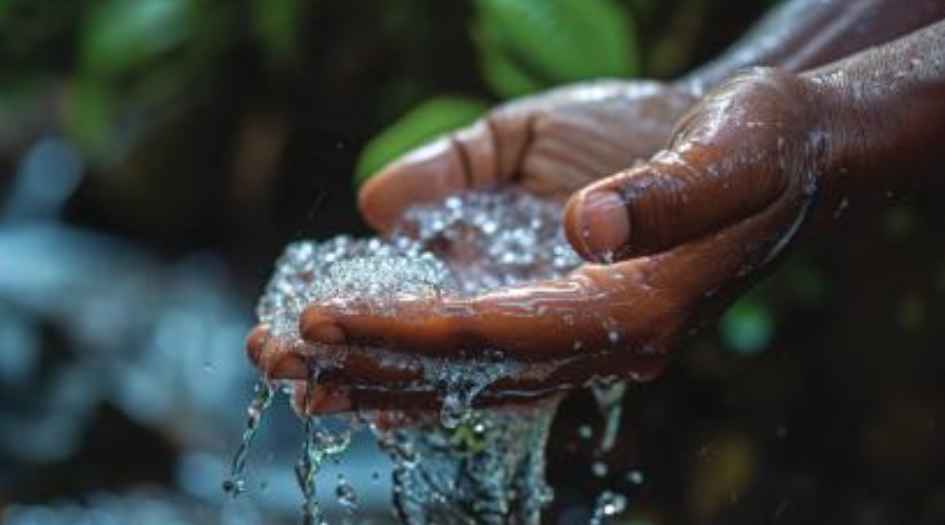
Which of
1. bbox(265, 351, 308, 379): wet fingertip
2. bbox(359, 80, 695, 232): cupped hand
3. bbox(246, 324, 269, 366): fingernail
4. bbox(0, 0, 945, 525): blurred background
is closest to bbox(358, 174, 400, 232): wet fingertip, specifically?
bbox(359, 80, 695, 232): cupped hand

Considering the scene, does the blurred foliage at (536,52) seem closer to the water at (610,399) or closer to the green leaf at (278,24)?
the green leaf at (278,24)

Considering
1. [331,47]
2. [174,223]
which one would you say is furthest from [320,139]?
[174,223]

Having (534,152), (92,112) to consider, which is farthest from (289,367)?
(92,112)

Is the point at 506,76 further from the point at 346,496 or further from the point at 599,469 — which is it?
the point at 346,496

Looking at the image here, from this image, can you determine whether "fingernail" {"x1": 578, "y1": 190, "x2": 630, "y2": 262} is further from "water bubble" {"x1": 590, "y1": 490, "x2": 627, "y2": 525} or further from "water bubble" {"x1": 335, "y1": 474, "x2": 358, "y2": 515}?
"water bubble" {"x1": 590, "y1": 490, "x2": 627, "y2": 525}

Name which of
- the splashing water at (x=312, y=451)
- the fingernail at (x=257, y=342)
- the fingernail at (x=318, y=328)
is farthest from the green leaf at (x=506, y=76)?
the fingernail at (x=318, y=328)
